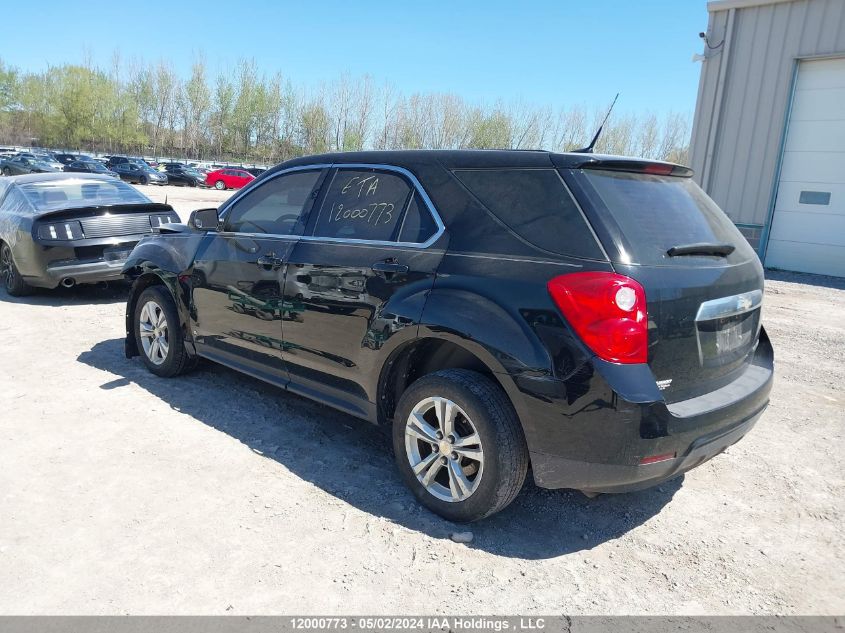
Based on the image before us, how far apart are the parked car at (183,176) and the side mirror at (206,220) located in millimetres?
41036

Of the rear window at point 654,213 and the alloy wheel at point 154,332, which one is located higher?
the rear window at point 654,213

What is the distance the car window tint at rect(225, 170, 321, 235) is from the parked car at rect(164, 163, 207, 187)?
41.3 metres

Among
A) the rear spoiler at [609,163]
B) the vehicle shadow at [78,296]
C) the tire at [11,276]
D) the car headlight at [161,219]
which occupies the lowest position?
the vehicle shadow at [78,296]

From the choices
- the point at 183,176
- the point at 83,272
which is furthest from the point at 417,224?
the point at 183,176

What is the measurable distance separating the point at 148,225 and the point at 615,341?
683 centimetres

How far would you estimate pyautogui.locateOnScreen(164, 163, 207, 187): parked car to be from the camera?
1670 inches

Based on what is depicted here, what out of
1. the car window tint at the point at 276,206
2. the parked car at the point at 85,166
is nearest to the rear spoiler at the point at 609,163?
the car window tint at the point at 276,206

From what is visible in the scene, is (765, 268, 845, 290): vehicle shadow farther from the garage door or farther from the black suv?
the black suv

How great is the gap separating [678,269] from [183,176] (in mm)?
44781

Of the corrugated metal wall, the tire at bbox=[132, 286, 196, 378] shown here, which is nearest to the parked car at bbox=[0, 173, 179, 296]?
the tire at bbox=[132, 286, 196, 378]

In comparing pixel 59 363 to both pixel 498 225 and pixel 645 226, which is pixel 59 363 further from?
pixel 645 226

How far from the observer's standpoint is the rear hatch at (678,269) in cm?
258

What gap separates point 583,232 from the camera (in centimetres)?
262

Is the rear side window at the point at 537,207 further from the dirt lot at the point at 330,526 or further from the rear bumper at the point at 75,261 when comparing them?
the rear bumper at the point at 75,261
